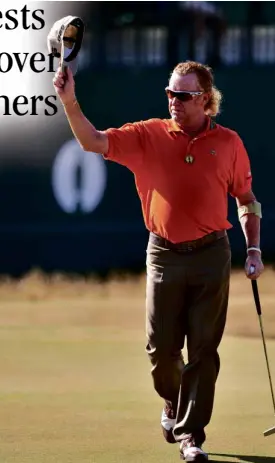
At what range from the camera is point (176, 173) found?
5.50 metres

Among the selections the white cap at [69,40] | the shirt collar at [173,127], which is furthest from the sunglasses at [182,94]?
the white cap at [69,40]

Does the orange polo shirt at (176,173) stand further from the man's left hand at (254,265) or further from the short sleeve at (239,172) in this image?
the man's left hand at (254,265)

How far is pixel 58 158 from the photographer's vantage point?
38.7 ft

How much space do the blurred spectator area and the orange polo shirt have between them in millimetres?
6272

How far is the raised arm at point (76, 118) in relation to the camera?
5.26m

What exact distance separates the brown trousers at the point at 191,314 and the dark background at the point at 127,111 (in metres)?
5.85

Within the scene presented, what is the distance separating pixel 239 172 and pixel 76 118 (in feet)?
2.50

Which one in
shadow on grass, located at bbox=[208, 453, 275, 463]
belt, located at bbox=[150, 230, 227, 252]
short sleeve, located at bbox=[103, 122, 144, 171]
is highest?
short sleeve, located at bbox=[103, 122, 144, 171]

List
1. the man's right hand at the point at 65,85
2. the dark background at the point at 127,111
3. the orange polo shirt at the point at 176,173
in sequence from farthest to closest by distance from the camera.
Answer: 1. the dark background at the point at 127,111
2. the orange polo shirt at the point at 176,173
3. the man's right hand at the point at 65,85

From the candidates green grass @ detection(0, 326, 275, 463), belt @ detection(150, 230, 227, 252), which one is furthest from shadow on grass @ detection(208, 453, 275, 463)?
belt @ detection(150, 230, 227, 252)

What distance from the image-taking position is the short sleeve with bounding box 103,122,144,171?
18.1ft

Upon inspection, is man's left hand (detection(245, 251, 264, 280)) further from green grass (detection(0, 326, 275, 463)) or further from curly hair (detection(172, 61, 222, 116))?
green grass (detection(0, 326, 275, 463))

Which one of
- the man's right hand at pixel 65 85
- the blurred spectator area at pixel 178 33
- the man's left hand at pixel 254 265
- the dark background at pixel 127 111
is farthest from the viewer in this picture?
the blurred spectator area at pixel 178 33

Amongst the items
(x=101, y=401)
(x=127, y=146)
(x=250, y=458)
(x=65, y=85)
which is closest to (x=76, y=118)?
(x=65, y=85)
